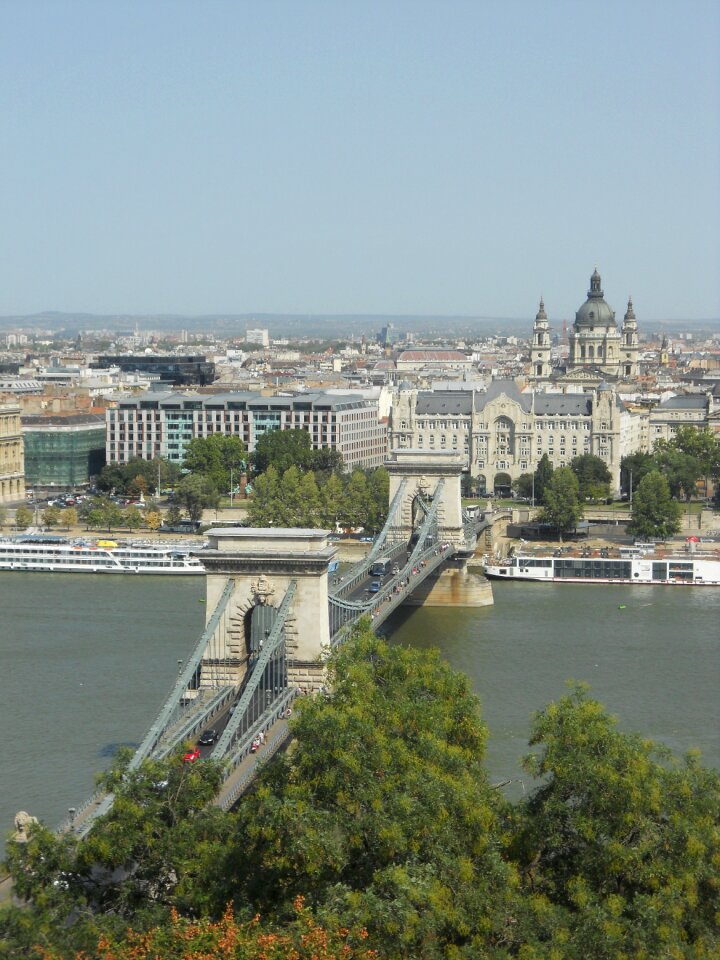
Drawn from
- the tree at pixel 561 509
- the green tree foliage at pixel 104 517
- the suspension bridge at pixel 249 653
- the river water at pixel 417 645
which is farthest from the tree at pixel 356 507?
the suspension bridge at pixel 249 653

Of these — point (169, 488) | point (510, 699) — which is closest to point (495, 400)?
point (169, 488)

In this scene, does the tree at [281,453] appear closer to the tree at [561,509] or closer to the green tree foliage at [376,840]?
the tree at [561,509]

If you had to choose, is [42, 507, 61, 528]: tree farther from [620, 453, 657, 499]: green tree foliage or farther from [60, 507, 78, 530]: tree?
[620, 453, 657, 499]: green tree foliage

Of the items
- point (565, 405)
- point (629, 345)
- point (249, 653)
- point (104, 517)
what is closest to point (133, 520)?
point (104, 517)

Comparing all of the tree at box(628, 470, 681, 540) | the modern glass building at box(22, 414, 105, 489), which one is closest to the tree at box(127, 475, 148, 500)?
the modern glass building at box(22, 414, 105, 489)

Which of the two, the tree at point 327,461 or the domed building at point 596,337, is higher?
the domed building at point 596,337
